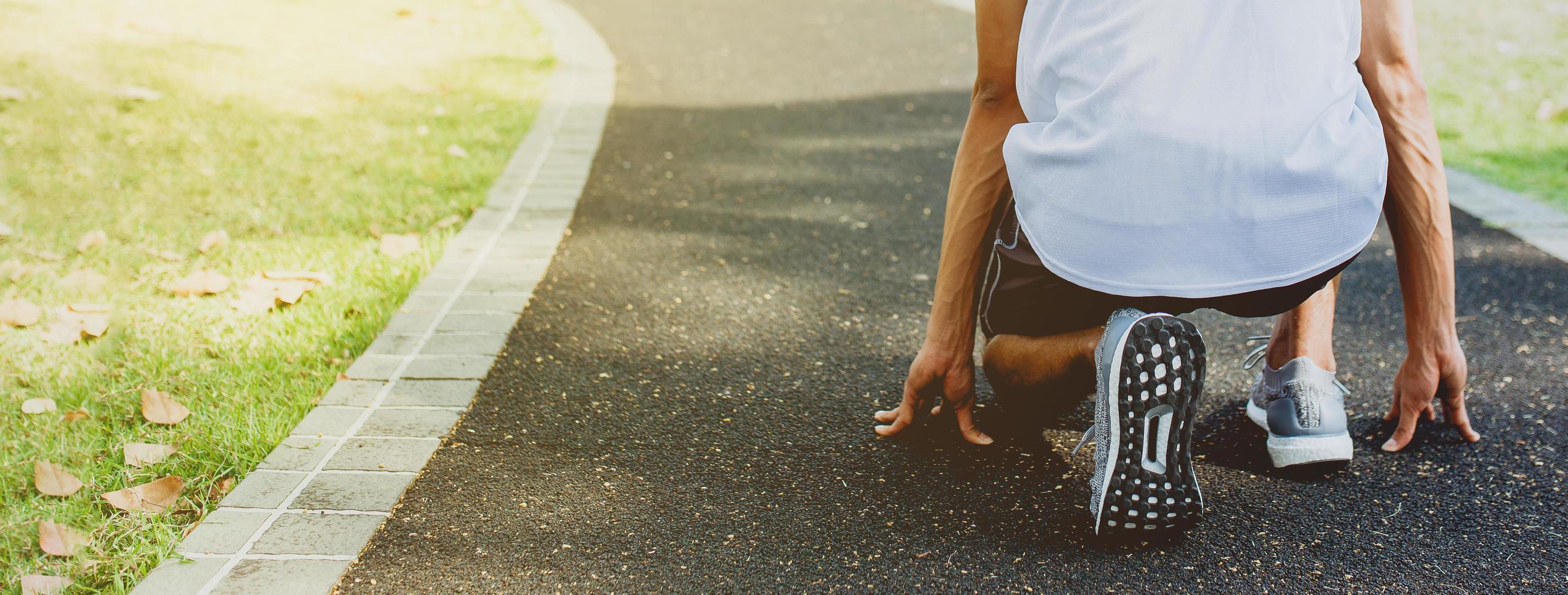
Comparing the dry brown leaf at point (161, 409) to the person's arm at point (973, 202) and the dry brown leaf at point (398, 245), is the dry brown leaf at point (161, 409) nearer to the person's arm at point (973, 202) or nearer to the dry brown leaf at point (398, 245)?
the dry brown leaf at point (398, 245)

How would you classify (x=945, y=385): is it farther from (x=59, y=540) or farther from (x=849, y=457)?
(x=59, y=540)

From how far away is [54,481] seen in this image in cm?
226

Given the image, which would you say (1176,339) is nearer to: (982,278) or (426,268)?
(982,278)

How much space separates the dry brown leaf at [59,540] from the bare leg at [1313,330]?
2.50 m

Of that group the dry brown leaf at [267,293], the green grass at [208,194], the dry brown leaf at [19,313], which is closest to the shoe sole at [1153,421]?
the green grass at [208,194]

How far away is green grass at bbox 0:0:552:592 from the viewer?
7.87ft

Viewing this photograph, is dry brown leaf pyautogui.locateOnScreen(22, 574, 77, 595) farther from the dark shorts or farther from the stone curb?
the stone curb

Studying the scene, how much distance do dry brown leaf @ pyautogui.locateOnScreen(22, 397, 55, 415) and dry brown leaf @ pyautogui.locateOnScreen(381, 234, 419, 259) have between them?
1.15 metres

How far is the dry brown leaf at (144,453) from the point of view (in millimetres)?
2338

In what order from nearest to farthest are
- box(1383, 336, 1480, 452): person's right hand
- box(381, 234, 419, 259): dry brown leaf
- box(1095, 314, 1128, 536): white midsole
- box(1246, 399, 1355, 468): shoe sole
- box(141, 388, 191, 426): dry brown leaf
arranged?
1. box(1095, 314, 1128, 536): white midsole
2. box(1383, 336, 1480, 452): person's right hand
3. box(1246, 399, 1355, 468): shoe sole
4. box(141, 388, 191, 426): dry brown leaf
5. box(381, 234, 419, 259): dry brown leaf

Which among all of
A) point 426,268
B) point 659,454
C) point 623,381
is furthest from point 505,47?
point 659,454

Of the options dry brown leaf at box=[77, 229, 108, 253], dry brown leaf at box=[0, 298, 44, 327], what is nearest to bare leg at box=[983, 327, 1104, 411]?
dry brown leaf at box=[0, 298, 44, 327]

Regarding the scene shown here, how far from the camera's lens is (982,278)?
2.16 m

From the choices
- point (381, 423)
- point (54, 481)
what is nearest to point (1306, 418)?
point (381, 423)
